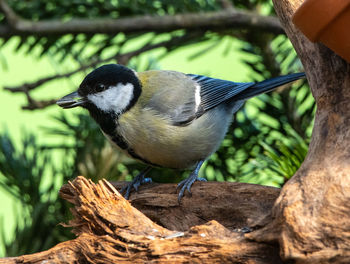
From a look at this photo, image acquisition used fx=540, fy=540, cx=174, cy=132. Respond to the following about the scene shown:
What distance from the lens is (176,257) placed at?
0.75 meters

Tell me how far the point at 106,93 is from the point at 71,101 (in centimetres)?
12

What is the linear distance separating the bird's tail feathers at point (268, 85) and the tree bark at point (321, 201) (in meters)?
0.51

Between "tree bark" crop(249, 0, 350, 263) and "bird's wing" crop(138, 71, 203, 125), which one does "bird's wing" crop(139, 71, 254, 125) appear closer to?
"bird's wing" crop(138, 71, 203, 125)

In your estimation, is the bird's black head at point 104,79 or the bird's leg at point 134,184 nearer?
the bird's leg at point 134,184

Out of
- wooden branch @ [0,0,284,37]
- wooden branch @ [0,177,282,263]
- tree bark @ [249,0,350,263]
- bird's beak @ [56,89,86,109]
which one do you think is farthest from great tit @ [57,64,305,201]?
tree bark @ [249,0,350,263]

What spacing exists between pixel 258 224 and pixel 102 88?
0.78 m

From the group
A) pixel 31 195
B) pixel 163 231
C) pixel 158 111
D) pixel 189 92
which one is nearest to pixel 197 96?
pixel 189 92

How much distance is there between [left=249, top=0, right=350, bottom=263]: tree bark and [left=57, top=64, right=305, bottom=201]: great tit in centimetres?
50

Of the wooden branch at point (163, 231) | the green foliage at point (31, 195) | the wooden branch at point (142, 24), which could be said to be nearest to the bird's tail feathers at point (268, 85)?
the wooden branch at point (142, 24)

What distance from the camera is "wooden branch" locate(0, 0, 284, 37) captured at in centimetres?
127

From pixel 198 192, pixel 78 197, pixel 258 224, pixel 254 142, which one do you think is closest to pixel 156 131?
pixel 254 142

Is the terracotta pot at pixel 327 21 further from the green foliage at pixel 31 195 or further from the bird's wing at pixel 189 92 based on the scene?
the green foliage at pixel 31 195

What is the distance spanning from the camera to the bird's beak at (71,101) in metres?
1.31

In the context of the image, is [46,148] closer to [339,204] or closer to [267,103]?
[267,103]
